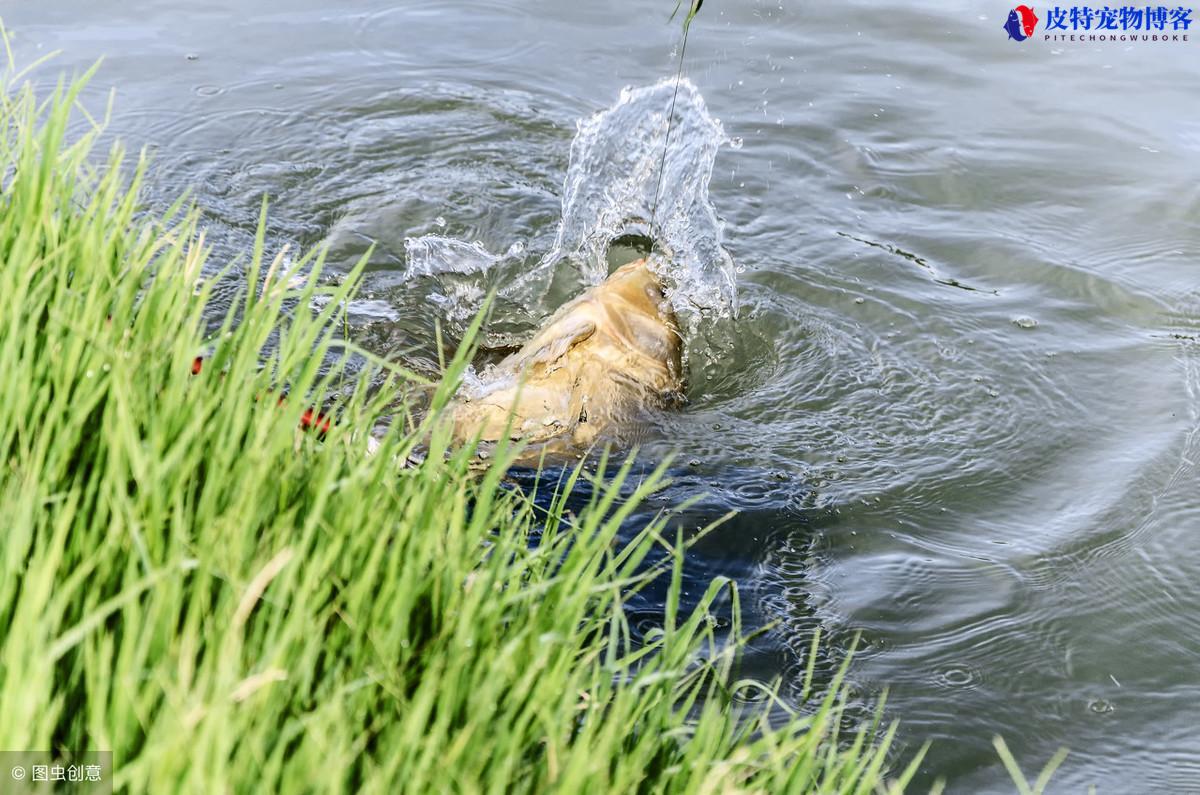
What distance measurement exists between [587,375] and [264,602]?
206cm

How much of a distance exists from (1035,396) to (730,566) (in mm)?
1628

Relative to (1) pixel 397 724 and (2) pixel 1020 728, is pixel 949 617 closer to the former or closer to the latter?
(2) pixel 1020 728

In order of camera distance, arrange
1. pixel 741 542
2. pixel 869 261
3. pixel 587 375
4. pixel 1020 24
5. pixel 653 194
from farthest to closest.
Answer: pixel 1020 24 → pixel 653 194 → pixel 869 261 → pixel 587 375 → pixel 741 542

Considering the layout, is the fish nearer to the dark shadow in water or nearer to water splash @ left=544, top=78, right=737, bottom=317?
the dark shadow in water

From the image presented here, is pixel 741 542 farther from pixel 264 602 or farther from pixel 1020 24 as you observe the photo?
Answer: pixel 1020 24

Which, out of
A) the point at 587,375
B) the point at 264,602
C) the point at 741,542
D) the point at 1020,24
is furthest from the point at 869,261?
the point at 264,602

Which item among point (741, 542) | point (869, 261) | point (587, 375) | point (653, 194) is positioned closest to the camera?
point (741, 542)

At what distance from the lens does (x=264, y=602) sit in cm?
158

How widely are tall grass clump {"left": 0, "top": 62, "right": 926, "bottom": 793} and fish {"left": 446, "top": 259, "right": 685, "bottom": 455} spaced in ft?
3.93

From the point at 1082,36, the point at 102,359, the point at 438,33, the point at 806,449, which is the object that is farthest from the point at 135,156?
the point at 1082,36

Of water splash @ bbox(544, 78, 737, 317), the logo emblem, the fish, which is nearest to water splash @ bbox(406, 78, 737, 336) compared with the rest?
water splash @ bbox(544, 78, 737, 317)

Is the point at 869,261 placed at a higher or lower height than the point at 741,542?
higher

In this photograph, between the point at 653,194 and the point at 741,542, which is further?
the point at 653,194

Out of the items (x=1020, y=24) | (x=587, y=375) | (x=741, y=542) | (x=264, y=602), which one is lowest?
(x=741, y=542)
